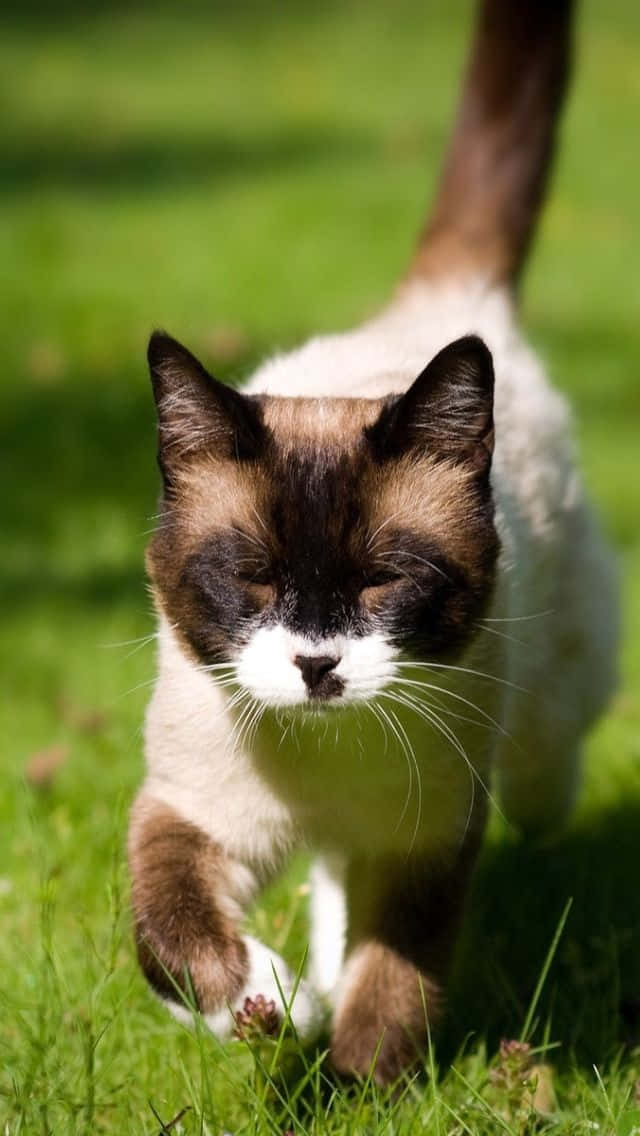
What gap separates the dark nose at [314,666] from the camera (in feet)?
7.16

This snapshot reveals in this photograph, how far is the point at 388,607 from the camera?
2.27 meters

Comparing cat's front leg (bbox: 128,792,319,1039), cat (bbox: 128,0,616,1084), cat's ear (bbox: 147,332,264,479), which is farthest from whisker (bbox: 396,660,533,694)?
cat's front leg (bbox: 128,792,319,1039)

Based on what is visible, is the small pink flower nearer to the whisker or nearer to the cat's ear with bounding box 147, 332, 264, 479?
the whisker

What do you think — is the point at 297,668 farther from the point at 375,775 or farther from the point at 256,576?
the point at 375,775

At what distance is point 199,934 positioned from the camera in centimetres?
245

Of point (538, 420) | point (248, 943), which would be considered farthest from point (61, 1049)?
point (538, 420)

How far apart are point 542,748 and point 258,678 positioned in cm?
141

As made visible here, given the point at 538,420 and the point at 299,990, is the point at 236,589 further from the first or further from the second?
the point at 538,420

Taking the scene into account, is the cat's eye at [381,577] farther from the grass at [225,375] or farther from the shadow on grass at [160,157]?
the shadow on grass at [160,157]

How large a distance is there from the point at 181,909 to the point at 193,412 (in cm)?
82

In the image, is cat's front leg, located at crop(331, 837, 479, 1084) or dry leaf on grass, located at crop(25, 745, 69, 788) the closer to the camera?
cat's front leg, located at crop(331, 837, 479, 1084)

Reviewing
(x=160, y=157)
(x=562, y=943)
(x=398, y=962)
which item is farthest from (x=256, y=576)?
(x=160, y=157)

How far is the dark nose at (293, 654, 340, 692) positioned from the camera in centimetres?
218

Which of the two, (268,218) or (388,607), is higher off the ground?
(268,218)
